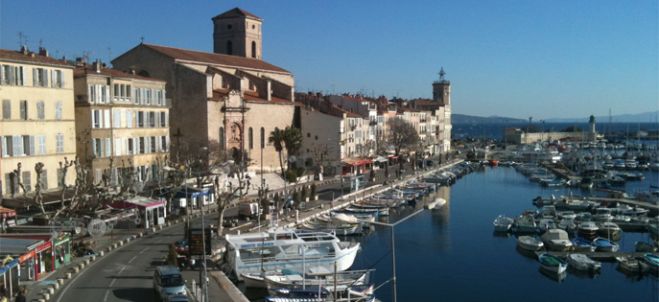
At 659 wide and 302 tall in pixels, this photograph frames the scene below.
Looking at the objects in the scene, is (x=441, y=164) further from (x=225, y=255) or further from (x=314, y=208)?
(x=225, y=255)

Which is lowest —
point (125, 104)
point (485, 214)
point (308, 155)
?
point (485, 214)

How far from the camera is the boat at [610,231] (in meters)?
46.5

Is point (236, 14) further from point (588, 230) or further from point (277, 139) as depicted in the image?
point (588, 230)

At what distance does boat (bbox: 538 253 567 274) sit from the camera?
36750 millimetres

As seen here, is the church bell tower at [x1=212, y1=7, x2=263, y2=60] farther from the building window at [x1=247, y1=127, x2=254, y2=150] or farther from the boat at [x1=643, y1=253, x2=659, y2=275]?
the boat at [x1=643, y1=253, x2=659, y2=275]

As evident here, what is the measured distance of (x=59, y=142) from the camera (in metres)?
42.7

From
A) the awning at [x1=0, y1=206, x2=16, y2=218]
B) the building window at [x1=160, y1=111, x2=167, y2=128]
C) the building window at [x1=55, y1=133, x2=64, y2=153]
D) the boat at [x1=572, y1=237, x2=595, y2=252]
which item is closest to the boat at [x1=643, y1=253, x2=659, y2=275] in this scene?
the boat at [x1=572, y1=237, x2=595, y2=252]

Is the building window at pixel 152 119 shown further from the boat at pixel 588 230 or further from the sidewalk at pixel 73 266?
the boat at pixel 588 230

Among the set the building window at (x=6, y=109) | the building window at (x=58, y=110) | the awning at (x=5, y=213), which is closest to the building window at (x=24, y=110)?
the building window at (x=6, y=109)

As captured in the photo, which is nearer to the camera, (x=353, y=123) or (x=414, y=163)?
(x=353, y=123)

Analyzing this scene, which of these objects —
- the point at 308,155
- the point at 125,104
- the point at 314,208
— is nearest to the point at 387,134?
the point at 308,155

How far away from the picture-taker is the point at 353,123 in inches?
3290

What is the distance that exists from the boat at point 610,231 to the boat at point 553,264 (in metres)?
9.85

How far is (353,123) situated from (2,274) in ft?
205
